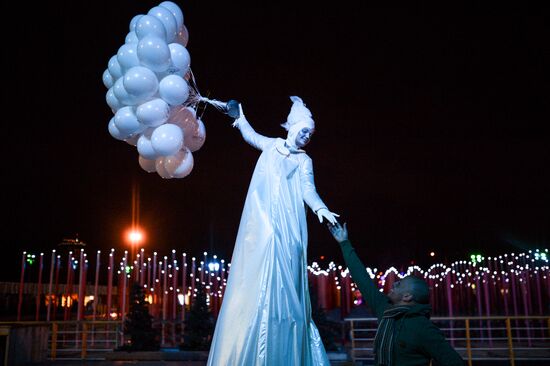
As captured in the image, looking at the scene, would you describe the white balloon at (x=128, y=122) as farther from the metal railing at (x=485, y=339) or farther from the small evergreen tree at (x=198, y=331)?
the small evergreen tree at (x=198, y=331)

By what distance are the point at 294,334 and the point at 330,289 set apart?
85.0ft

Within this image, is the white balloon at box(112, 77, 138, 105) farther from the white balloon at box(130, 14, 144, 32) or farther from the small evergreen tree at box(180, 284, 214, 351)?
the small evergreen tree at box(180, 284, 214, 351)

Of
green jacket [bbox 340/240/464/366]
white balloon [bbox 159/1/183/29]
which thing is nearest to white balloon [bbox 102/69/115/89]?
white balloon [bbox 159/1/183/29]

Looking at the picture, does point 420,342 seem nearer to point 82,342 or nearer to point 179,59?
point 179,59

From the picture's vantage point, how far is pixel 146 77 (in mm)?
4215

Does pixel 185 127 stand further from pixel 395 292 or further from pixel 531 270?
pixel 531 270

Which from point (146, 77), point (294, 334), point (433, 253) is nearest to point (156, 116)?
point (146, 77)

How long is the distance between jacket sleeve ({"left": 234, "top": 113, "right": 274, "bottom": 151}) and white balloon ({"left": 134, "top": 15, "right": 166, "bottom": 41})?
996 mm

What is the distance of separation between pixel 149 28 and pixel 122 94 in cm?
59

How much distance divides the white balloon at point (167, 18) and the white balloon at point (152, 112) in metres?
0.68

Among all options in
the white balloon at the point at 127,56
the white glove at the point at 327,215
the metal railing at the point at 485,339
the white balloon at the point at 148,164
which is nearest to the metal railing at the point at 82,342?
the metal railing at the point at 485,339

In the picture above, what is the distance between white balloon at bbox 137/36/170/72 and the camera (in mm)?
4230

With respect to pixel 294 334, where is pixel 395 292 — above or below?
above

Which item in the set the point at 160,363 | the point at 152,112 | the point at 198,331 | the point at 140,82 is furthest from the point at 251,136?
the point at 198,331
